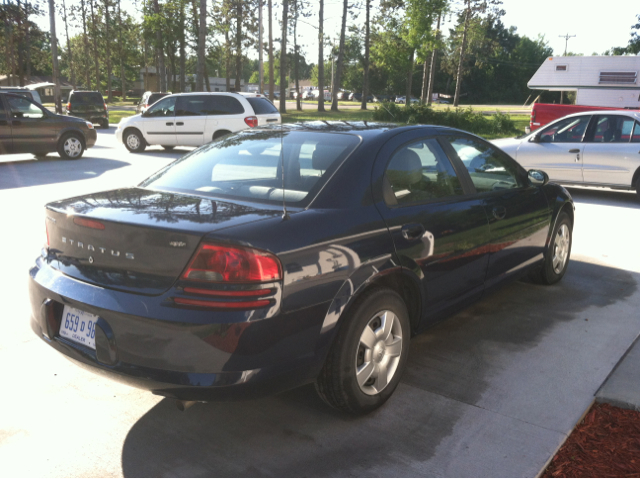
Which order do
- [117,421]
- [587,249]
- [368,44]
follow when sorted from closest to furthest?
[117,421] < [587,249] < [368,44]

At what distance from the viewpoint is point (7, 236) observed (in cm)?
752

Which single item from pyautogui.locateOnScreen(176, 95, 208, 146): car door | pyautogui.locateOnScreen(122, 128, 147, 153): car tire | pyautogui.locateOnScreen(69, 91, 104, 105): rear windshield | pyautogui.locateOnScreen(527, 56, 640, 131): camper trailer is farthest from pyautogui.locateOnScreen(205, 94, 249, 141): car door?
pyautogui.locateOnScreen(69, 91, 104, 105): rear windshield

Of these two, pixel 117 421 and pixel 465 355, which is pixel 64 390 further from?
pixel 465 355

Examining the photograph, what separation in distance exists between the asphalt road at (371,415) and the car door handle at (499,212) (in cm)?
86

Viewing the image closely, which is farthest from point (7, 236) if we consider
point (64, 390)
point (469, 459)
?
point (469, 459)

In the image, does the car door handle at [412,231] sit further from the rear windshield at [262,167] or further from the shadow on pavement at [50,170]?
the shadow on pavement at [50,170]

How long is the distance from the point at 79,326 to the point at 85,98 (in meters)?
28.2

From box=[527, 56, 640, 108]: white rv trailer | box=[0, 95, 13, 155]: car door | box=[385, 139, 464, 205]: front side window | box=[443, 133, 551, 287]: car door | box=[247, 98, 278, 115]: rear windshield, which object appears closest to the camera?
box=[385, 139, 464, 205]: front side window

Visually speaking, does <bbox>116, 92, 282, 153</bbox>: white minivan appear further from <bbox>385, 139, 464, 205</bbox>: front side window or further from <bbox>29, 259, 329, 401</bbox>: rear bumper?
<bbox>29, 259, 329, 401</bbox>: rear bumper

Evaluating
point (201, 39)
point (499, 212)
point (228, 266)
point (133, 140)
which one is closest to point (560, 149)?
point (499, 212)

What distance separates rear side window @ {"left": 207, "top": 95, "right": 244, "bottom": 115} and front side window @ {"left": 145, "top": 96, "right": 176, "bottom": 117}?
1.18 metres

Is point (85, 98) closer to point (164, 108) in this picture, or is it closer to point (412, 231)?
point (164, 108)

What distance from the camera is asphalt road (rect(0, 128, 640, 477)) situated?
2975 mm

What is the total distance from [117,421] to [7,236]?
504cm
